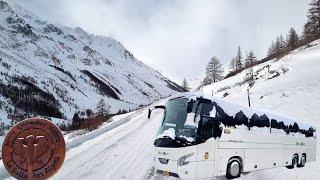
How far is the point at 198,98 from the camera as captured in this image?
45.2 ft

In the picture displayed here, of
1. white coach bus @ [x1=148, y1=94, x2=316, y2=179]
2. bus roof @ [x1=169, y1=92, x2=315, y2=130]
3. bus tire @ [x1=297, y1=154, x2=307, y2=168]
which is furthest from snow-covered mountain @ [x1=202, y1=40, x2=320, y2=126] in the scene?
white coach bus @ [x1=148, y1=94, x2=316, y2=179]

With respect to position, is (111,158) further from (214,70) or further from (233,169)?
(214,70)

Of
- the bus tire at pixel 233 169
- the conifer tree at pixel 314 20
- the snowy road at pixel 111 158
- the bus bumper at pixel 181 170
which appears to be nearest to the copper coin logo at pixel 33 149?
the bus bumper at pixel 181 170

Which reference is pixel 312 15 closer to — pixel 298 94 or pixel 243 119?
pixel 298 94

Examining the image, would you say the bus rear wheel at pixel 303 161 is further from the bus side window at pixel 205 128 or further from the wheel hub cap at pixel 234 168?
the bus side window at pixel 205 128

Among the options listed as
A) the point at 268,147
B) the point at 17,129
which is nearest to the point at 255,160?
the point at 268,147

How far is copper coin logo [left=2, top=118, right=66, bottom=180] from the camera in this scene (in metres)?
6.68

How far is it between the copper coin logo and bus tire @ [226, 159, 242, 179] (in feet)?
29.2

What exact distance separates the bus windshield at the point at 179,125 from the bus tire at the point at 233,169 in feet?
7.51

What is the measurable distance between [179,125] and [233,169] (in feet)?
9.58

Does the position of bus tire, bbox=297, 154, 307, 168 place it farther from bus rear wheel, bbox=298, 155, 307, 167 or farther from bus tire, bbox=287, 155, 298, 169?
bus tire, bbox=287, 155, 298, 169

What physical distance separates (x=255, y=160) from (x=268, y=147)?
4.54 feet

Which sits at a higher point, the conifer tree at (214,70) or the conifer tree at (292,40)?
the conifer tree at (292,40)

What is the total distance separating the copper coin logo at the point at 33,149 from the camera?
21.9ft
